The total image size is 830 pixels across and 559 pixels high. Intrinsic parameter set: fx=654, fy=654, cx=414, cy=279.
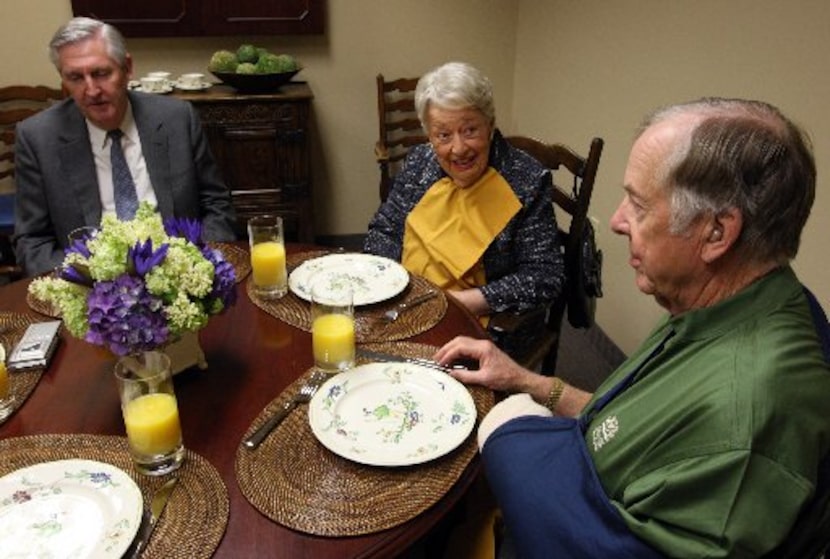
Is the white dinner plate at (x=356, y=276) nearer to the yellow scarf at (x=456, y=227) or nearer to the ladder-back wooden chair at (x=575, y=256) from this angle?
the yellow scarf at (x=456, y=227)

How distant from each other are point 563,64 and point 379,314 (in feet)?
7.29

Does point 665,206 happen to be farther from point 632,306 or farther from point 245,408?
point 632,306

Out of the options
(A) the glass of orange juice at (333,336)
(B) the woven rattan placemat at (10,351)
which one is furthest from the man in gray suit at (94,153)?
(A) the glass of orange juice at (333,336)

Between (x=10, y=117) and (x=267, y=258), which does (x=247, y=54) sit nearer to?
(x=10, y=117)

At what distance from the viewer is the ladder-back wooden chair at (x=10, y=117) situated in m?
2.91

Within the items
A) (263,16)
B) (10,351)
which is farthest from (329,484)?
(263,16)

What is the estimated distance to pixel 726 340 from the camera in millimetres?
894

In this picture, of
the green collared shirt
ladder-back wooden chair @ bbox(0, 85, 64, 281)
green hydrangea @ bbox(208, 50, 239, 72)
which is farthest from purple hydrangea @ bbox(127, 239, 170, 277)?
green hydrangea @ bbox(208, 50, 239, 72)

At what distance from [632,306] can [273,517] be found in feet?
6.87

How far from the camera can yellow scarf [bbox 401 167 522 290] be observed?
192 cm

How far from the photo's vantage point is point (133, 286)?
1057mm

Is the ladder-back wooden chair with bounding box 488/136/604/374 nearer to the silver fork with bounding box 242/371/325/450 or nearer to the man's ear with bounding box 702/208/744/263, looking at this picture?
the silver fork with bounding box 242/371/325/450

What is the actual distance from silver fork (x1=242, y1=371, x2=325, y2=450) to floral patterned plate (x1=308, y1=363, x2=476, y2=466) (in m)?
0.03

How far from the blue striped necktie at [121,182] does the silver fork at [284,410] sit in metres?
1.25
